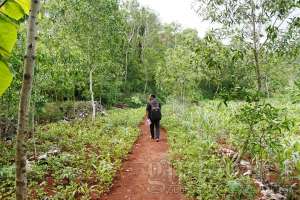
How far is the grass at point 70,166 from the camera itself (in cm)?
705

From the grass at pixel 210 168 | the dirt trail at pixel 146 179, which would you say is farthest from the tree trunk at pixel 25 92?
the dirt trail at pixel 146 179

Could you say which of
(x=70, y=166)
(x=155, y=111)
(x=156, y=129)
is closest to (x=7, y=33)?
(x=70, y=166)

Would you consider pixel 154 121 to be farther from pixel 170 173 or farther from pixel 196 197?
pixel 196 197

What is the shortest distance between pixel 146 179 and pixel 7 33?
7.60m

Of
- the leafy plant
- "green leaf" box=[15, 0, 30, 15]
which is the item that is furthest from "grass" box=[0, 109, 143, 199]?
"green leaf" box=[15, 0, 30, 15]

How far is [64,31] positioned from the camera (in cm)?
1582

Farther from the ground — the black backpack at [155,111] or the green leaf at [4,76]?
the green leaf at [4,76]

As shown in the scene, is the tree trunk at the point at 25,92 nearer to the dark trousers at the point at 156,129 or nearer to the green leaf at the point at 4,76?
the green leaf at the point at 4,76

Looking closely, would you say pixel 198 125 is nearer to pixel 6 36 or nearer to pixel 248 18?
pixel 248 18

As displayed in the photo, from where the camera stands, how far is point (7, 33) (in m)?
0.76

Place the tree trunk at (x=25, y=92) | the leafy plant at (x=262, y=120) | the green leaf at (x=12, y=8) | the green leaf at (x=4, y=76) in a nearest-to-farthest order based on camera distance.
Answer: the green leaf at (x=4, y=76) < the green leaf at (x=12, y=8) < the tree trunk at (x=25, y=92) < the leafy plant at (x=262, y=120)

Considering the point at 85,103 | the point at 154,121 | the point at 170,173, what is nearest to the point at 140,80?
the point at 85,103

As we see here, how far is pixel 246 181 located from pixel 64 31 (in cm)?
1158

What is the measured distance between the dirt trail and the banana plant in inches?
254
